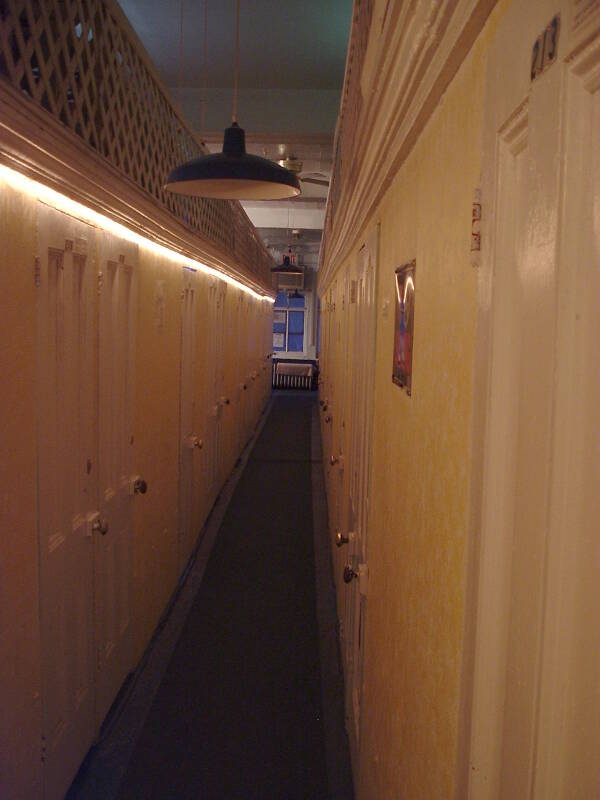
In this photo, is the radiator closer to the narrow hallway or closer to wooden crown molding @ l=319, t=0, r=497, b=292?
the narrow hallway

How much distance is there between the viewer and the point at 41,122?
2.08 m

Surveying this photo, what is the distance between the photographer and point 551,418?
733mm

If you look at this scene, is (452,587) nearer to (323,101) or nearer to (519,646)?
(519,646)

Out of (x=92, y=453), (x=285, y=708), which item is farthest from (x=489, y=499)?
(x=285, y=708)

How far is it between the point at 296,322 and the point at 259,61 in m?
18.7

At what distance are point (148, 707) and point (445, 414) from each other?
3.10 m

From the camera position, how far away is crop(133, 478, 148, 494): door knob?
12.8ft

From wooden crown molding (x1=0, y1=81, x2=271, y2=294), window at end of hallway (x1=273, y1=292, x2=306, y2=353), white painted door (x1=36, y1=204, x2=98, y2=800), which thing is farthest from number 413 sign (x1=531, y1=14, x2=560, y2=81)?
window at end of hallway (x1=273, y1=292, x2=306, y2=353)

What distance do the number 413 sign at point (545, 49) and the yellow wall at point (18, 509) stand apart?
169 cm

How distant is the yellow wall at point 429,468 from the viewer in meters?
1.21

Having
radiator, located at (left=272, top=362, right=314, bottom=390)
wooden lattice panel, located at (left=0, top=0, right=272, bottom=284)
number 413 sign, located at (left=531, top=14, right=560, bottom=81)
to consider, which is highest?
wooden lattice panel, located at (left=0, top=0, right=272, bottom=284)

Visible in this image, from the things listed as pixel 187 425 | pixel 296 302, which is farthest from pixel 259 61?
pixel 296 302

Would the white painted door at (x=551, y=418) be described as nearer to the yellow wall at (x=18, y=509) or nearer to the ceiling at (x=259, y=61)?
the yellow wall at (x=18, y=509)

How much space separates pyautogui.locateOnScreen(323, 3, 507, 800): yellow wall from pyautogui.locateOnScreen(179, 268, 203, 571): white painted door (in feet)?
10.5
